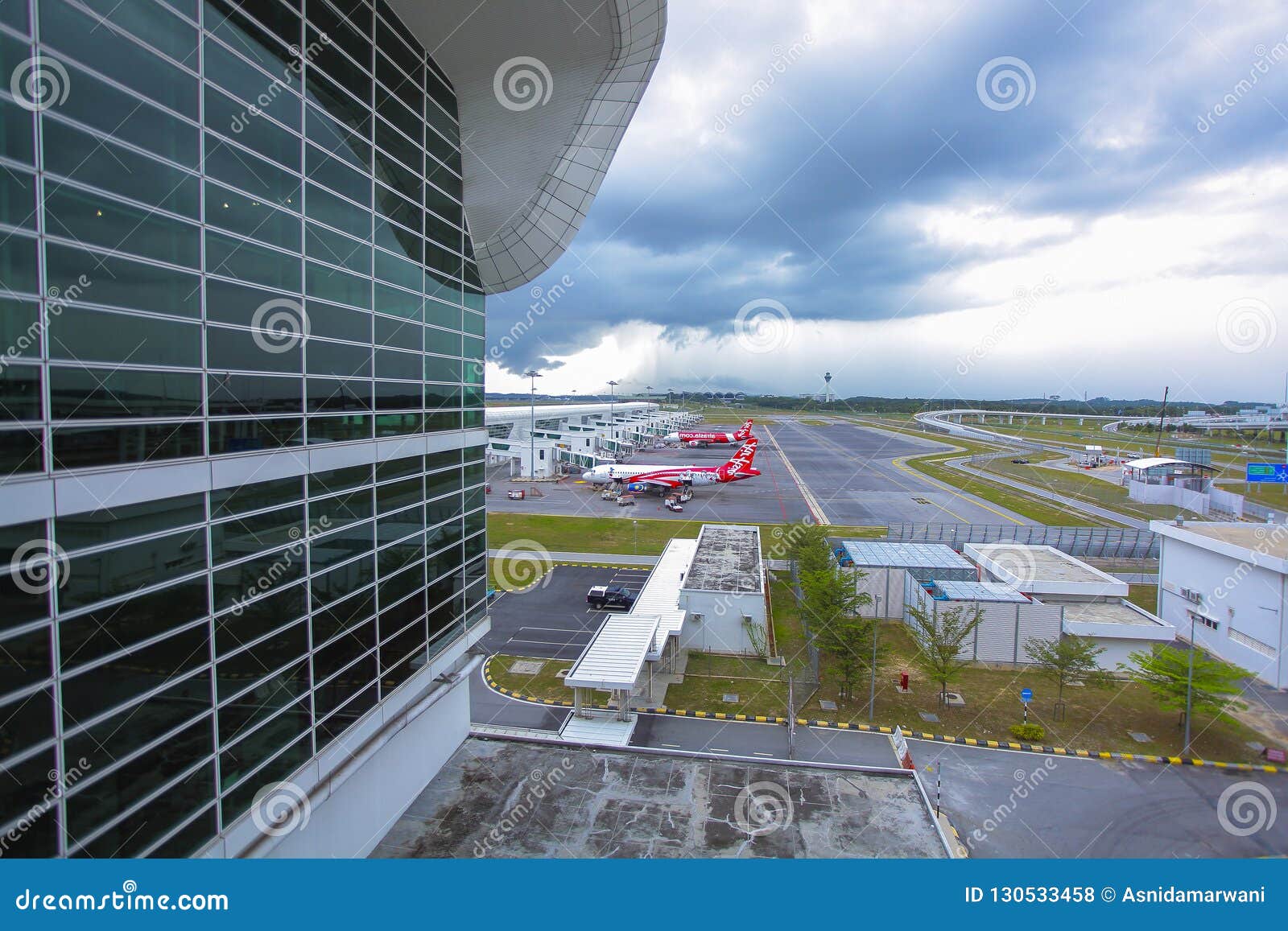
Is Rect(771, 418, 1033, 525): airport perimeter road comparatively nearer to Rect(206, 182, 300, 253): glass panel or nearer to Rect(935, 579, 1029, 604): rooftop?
Rect(935, 579, 1029, 604): rooftop

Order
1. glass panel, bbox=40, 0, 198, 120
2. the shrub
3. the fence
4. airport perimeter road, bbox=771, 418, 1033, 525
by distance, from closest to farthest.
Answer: glass panel, bbox=40, 0, 198, 120 → the shrub → the fence → airport perimeter road, bbox=771, 418, 1033, 525

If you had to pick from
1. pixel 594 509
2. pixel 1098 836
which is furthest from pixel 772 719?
pixel 594 509

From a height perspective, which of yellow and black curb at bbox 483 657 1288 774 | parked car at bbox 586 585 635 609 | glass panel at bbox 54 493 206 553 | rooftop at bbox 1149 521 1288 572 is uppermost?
glass panel at bbox 54 493 206 553

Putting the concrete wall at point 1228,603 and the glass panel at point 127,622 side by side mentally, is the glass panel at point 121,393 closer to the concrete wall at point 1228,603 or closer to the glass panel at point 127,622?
Result: the glass panel at point 127,622

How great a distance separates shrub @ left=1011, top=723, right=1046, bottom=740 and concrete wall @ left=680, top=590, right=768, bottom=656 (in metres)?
→ 8.99

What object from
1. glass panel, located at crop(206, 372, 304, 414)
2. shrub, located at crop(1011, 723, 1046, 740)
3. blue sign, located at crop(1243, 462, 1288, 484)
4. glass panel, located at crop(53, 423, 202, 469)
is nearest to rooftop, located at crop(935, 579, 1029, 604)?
shrub, located at crop(1011, 723, 1046, 740)

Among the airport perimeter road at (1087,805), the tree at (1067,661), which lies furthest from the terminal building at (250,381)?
the tree at (1067,661)

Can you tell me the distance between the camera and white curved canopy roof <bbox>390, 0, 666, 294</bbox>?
35.6 ft

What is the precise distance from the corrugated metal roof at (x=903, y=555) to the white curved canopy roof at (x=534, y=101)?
22.9 metres

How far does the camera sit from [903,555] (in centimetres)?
3181

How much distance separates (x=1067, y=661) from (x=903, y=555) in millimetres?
10938

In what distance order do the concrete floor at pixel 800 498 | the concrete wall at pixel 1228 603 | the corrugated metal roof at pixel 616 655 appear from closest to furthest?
the corrugated metal roof at pixel 616 655, the concrete wall at pixel 1228 603, the concrete floor at pixel 800 498

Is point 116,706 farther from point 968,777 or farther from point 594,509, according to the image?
point 594,509

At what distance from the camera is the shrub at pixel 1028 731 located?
1933cm
